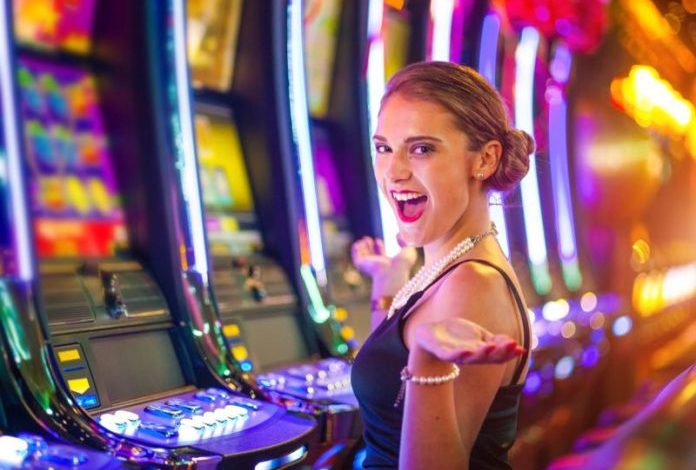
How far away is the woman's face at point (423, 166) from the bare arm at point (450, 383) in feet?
0.52

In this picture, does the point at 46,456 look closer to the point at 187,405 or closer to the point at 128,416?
the point at 128,416

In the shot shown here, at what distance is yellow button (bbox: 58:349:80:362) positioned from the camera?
7.41 ft

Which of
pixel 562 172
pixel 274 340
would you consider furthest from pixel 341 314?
pixel 562 172

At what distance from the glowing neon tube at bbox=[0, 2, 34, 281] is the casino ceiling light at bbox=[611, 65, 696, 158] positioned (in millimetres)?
5590

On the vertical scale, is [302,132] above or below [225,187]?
above

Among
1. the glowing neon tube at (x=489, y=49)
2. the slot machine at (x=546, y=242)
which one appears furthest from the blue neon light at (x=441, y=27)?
the glowing neon tube at (x=489, y=49)

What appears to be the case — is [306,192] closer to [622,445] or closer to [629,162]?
[622,445]

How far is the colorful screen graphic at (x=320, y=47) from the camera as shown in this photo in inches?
152

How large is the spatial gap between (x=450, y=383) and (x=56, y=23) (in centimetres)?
179

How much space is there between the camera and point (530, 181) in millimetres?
5672

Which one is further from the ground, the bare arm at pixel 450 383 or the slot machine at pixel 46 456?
the bare arm at pixel 450 383

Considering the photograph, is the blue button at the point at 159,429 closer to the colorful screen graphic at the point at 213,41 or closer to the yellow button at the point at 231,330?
the yellow button at the point at 231,330

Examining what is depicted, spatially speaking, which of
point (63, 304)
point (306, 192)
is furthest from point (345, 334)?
point (63, 304)

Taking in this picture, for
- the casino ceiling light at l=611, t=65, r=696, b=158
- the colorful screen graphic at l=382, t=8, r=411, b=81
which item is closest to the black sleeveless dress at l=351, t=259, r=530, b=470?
the colorful screen graphic at l=382, t=8, r=411, b=81
